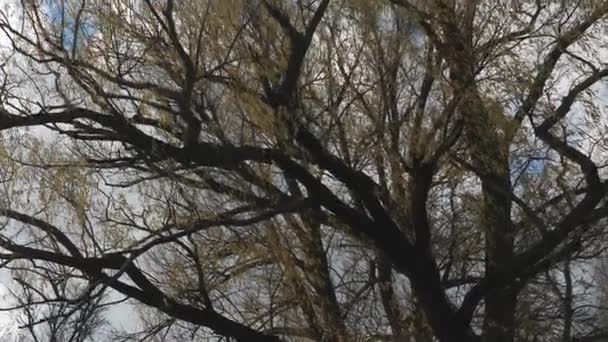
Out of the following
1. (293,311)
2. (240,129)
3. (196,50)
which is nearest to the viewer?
(196,50)

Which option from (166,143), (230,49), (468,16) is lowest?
(166,143)

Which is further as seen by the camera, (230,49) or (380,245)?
(380,245)

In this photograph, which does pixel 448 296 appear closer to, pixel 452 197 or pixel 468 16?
pixel 452 197

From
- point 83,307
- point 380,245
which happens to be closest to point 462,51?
point 380,245

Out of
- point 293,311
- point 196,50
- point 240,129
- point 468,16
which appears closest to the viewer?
point 196,50

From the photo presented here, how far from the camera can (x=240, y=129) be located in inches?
270

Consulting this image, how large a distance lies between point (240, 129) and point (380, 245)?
5.37ft

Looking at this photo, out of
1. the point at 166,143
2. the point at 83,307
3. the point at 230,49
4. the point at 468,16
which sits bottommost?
the point at 83,307

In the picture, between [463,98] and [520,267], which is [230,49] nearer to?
[463,98]

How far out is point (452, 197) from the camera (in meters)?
8.46

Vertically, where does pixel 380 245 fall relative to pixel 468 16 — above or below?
below

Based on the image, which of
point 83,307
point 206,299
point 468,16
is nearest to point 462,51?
point 468,16

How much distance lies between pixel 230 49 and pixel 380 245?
2170 millimetres

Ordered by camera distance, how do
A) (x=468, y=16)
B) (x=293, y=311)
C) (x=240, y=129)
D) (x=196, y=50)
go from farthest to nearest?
(x=293, y=311) < (x=468, y=16) < (x=240, y=129) < (x=196, y=50)
